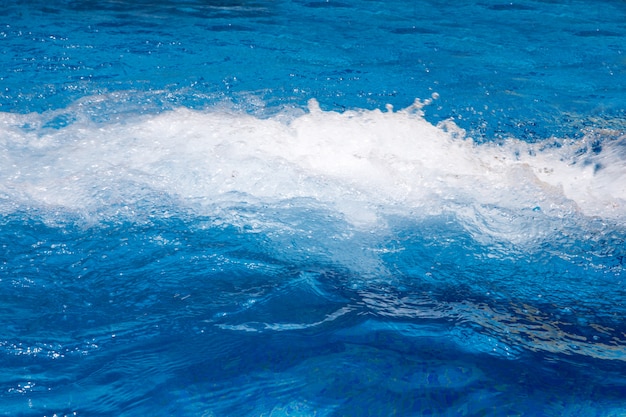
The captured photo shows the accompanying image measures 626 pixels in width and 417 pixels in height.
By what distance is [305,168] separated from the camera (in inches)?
167

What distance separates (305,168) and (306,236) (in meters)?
0.71

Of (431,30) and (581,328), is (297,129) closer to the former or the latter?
(581,328)

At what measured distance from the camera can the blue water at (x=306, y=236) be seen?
2.71 metres

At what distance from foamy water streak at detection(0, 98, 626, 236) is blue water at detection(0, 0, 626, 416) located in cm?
2

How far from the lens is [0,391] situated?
2.57m

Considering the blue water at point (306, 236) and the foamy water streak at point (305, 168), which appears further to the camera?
the foamy water streak at point (305, 168)

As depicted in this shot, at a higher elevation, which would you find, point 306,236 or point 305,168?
point 305,168

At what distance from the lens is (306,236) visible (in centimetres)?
366

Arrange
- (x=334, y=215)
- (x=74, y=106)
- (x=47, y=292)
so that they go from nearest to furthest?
(x=47, y=292)
(x=334, y=215)
(x=74, y=106)

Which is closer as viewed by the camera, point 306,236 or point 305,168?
point 306,236

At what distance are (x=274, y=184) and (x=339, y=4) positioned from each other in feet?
16.9

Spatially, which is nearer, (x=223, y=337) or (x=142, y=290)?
(x=223, y=337)

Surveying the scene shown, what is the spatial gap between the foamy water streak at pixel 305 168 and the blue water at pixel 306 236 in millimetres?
19

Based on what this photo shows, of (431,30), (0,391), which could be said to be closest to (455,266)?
(0,391)
